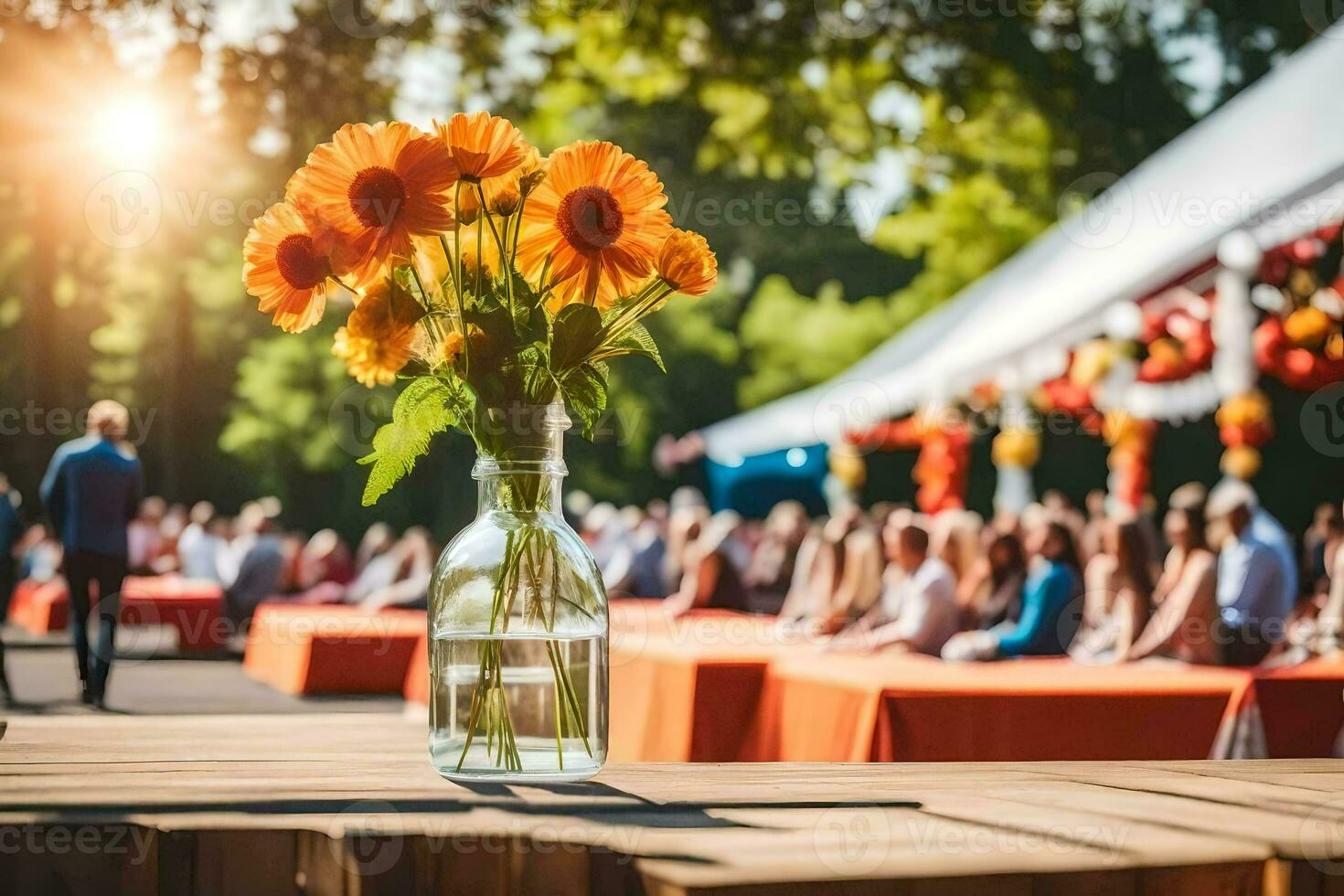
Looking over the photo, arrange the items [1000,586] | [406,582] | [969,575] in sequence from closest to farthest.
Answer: [1000,586], [969,575], [406,582]

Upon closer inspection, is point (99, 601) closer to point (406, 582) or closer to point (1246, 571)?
point (406, 582)

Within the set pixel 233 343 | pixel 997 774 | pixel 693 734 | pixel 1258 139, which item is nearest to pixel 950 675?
pixel 693 734

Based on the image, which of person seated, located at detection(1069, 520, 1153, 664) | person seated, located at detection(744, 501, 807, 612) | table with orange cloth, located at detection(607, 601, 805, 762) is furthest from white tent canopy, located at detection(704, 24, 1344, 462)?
A: table with orange cloth, located at detection(607, 601, 805, 762)

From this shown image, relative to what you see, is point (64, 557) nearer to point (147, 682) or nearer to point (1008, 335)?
point (147, 682)

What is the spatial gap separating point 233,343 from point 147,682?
22.9m

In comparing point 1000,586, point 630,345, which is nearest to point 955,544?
point 1000,586

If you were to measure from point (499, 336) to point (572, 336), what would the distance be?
8cm

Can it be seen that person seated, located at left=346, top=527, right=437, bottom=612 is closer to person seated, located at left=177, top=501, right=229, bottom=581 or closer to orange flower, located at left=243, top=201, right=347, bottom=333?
person seated, located at left=177, top=501, right=229, bottom=581

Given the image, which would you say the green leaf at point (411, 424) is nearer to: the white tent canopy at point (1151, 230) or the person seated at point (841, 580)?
the white tent canopy at point (1151, 230)

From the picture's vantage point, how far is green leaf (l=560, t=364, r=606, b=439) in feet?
5.92

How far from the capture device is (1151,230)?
863 centimetres

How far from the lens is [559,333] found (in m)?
1.78

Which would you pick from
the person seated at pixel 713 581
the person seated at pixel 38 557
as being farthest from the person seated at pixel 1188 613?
the person seated at pixel 38 557

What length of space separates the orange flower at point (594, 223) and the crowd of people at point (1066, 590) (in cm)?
382
